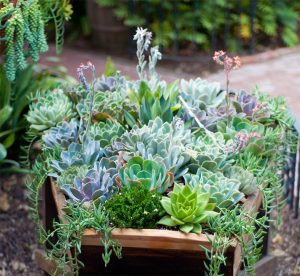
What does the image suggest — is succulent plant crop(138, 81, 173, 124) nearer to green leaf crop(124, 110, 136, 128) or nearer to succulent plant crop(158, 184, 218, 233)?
green leaf crop(124, 110, 136, 128)

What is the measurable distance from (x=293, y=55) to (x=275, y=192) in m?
4.49

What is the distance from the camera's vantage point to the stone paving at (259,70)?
6.52m

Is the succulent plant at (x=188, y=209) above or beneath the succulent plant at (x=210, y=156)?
beneath

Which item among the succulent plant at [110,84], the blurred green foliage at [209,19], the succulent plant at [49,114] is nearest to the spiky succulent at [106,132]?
the succulent plant at [49,114]

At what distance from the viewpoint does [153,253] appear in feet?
8.59

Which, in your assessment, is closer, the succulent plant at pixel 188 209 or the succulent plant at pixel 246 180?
the succulent plant at pixel 188 209

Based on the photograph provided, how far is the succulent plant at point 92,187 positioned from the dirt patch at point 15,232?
4.34 feet

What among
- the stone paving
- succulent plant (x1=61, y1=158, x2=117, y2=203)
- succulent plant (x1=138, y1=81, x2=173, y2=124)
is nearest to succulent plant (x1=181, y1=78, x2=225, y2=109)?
succulent plant (x1=138, y1=81, x2=173, y2=124)

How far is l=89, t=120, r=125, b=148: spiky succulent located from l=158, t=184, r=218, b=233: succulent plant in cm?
57

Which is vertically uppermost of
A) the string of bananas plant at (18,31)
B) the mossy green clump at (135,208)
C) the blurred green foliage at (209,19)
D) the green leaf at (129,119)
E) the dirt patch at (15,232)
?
the string of bananas plant at (18,31)

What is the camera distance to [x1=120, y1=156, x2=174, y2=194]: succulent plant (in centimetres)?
267

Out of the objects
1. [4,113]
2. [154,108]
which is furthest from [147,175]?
[4,113]

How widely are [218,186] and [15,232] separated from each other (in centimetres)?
189

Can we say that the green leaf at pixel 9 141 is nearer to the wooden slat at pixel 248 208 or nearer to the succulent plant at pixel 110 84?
the succulent plant at pixel 110 84
